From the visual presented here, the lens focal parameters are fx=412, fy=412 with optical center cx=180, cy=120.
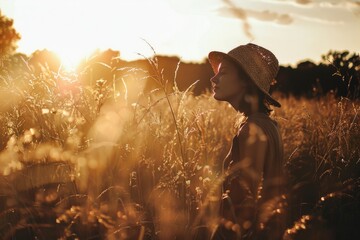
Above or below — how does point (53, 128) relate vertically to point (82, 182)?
above

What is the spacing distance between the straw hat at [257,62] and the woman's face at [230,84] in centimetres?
7

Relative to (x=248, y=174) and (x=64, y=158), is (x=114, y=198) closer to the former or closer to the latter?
(x=64, y=158)

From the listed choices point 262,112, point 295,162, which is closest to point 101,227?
point 262,112

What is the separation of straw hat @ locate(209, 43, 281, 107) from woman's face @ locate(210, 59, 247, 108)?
0.07 m

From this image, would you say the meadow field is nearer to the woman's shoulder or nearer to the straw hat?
the woman's shoulder

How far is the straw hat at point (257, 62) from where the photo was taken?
2488 mm

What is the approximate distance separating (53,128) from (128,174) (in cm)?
57

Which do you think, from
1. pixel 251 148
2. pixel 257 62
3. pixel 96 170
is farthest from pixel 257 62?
pixel 96 170

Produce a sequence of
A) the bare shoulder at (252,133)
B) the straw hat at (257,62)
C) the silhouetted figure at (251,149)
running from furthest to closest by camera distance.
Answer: the straw hat at (257,62)
the bare shoulder at (252,133)
the silhouetted figure at (251,149)

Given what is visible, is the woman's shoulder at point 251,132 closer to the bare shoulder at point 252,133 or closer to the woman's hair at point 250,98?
the bare shoulder at point 252,133

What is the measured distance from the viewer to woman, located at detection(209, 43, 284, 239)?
6.59 feet

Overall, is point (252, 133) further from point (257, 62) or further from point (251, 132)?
point (257, 62)

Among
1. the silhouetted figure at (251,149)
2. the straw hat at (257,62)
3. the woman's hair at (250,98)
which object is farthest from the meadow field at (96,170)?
the straw hat at (257,62)

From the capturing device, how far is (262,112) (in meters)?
2.55
